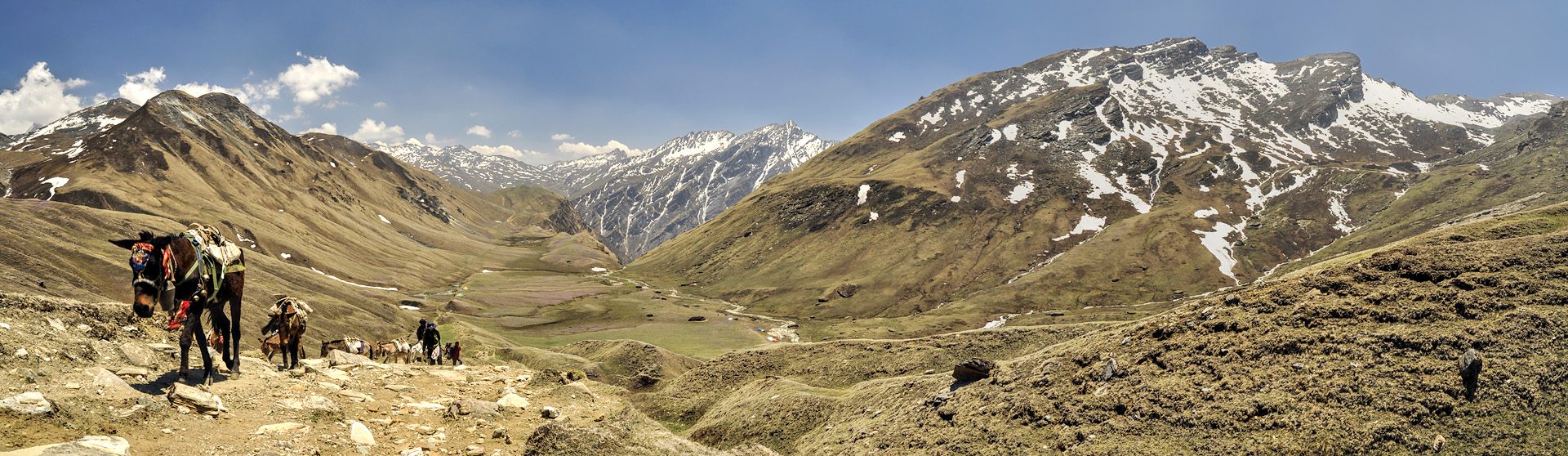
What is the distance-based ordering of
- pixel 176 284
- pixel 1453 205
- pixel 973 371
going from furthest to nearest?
1. pixel 1453 205
2. pixel 973 371
3. pixel 176 284

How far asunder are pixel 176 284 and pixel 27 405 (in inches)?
180

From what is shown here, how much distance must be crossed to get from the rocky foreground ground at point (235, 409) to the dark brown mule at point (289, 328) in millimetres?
1851

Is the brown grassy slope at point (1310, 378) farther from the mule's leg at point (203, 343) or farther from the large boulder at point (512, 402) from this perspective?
the mule's leg at point (203, 343)

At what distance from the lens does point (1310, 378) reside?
15305mm

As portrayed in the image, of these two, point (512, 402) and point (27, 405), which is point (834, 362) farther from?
point (27, 405)

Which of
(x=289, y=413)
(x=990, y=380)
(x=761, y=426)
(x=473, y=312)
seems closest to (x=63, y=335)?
(x=289, y=413)

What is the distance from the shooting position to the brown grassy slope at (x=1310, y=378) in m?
13.2

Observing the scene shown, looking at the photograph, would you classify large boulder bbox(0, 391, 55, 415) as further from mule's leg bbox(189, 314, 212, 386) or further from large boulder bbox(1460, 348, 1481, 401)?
large boulder bbox(1460, 348, 1481, 401)

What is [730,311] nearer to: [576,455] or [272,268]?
[272,268]

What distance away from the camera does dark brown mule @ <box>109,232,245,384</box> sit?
13.1 metres

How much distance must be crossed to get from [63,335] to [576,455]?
12915 mm

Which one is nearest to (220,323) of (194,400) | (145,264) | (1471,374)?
(145,264)

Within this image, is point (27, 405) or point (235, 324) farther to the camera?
point (235, 324)

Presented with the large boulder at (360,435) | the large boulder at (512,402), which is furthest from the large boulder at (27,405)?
the large boulder at (512,402)
